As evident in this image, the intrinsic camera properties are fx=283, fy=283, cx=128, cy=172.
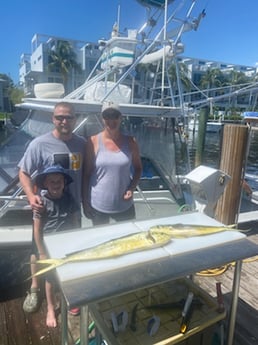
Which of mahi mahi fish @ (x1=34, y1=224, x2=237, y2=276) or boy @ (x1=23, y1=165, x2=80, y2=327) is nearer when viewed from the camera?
mahi mahi fish @ (x1=34, y1=224, x2=237, y2=276)

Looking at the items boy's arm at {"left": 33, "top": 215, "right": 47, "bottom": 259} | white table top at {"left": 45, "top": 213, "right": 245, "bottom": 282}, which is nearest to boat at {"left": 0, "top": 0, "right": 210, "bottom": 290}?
boy's arm at {"left": 33, "top": 215, "right": 47, "bottom": 259}

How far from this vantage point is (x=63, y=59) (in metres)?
45.0

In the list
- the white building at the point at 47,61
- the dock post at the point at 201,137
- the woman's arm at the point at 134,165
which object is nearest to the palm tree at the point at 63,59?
the white building at the point at 47,61

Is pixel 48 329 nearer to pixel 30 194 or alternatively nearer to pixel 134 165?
pixel 30 194

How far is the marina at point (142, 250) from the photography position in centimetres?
147

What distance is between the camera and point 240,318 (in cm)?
259

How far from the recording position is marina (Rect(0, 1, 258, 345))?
1.47 m

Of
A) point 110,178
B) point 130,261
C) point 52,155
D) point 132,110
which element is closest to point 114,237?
point 130,261

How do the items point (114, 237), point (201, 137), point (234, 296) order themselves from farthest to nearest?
point (201, 137)
point (234, 296)
point (114, 237)

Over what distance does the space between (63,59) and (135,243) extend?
158 feet

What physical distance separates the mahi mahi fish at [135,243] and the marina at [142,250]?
0.08ft

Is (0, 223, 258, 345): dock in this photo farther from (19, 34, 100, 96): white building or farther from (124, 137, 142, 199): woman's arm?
(19, 34, 100, 96): white building

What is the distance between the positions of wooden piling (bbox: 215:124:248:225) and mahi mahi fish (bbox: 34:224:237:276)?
203 centimetres

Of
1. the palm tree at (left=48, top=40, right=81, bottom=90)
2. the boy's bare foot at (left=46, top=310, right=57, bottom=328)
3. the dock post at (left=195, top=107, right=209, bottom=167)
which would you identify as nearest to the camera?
the boy's bare foot at (left=46, top=310, right=57, bottom=328)
